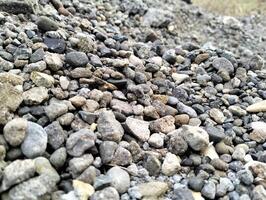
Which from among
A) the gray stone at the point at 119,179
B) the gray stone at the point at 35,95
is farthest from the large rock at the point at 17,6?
the gray stone at the point at 119,179

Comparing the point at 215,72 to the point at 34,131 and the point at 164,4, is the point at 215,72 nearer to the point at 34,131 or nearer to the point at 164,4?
the point at 34,131

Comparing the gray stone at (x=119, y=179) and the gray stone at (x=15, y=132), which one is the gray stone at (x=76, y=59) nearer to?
the gray stone at (x=15, y=132)

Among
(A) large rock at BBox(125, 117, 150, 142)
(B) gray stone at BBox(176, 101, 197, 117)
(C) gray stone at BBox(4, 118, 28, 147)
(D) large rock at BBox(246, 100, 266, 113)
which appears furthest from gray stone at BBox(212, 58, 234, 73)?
(C) gray stone at BBox(4, 118, 28, 147)

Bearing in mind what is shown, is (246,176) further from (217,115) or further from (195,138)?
(217,115)

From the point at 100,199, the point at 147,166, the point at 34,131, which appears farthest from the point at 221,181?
the point at 34,131

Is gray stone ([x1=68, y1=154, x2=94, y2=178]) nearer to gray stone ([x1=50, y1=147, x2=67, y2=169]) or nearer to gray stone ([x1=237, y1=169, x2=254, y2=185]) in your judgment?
gray stone ([x1=50, y1=147, x2=67, y2=169])

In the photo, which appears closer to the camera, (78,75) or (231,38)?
(78,75)
